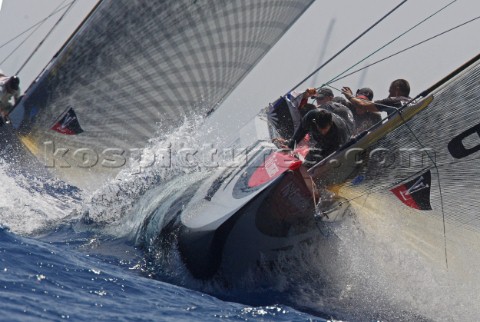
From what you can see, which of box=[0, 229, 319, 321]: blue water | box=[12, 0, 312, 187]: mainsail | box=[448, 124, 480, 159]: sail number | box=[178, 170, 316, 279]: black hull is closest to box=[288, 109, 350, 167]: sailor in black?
box=[178, 170, 316, 279]: black hull

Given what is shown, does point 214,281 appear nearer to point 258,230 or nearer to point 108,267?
point 258,230

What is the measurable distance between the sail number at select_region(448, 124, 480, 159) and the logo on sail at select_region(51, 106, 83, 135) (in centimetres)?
363

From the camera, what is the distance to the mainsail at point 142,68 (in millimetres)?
6250

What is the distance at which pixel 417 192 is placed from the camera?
4.11m

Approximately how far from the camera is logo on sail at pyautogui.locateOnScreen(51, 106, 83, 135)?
670 centimetres

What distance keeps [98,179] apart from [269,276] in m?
3.19

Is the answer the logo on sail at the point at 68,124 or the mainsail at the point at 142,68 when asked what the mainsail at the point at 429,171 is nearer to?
the mainsail at the point at 142,68

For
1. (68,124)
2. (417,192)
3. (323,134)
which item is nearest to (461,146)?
(417,192)

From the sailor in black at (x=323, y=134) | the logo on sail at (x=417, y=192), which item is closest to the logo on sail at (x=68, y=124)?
the sailor in black at (x=323, y=134)

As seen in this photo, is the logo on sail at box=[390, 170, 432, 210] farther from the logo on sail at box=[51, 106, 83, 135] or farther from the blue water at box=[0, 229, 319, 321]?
the logo on sail at box=[51, 106, 83, 135]

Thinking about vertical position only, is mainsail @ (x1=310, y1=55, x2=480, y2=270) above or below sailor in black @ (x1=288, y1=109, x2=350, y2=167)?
below

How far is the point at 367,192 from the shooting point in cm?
425

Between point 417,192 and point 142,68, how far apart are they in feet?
9.98

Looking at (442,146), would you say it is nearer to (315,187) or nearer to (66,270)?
(315,187)
